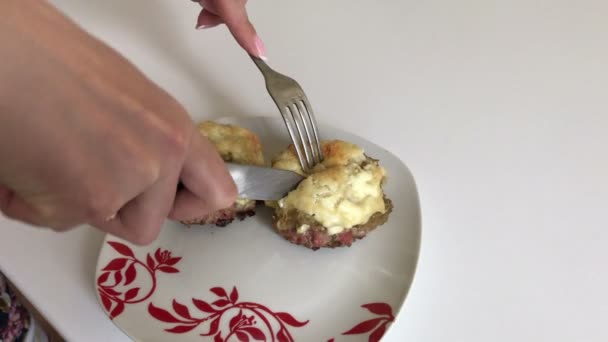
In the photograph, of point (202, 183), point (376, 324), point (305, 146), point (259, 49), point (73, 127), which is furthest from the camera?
point (259, 49)

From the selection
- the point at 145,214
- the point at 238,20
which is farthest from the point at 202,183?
the point at 238,20

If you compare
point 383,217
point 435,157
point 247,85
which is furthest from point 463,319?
point 247,85

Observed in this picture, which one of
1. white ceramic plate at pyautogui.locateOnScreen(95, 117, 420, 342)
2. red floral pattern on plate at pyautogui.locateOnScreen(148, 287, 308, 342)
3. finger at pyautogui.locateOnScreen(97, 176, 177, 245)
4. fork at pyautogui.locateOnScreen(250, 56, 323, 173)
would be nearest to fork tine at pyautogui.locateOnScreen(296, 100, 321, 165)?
fork at pyautogui.locateOnScreen(250, 56, 323, 173)

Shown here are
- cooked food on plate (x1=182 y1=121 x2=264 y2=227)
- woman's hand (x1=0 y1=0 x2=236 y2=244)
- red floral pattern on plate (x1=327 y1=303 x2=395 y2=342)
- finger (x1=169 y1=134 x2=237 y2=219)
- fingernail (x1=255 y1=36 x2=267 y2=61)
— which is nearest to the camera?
woman's hand (x1=0 y1=0 x2=236 y2=244)

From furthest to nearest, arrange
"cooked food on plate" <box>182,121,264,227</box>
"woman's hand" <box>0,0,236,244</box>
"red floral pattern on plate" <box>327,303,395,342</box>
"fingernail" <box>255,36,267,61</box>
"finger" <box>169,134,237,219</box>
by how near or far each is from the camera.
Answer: "fingernail" <box>255,36,267,61</box>
"cooked food on plate" <box>182,121,264,227</box>
"red floral pattern on plate" <box>327,303,395,342</box>
"finger" <box>169,134,237,219</box>
"woman's hand" <box>0,0,236,244</box>

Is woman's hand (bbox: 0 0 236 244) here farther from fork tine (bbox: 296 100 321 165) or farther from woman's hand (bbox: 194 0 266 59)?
woman's hand (bbox: 194 0 266 59)

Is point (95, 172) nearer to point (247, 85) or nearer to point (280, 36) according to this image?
point (247, 85)

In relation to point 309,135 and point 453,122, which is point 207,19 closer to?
point 309,135
